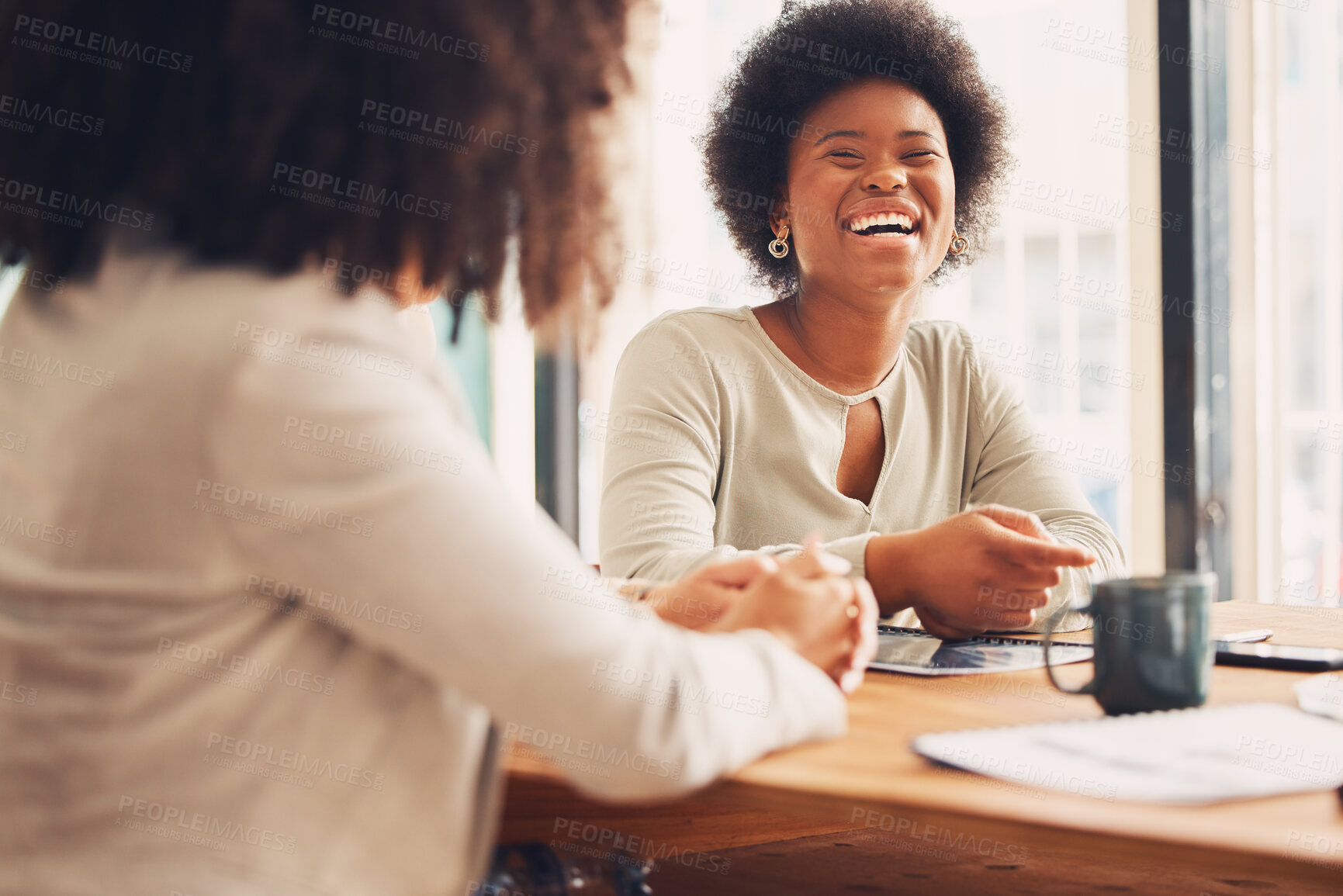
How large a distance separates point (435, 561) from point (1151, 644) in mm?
530

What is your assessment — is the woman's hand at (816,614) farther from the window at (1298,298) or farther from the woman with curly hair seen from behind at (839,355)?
the window at (1298,298)

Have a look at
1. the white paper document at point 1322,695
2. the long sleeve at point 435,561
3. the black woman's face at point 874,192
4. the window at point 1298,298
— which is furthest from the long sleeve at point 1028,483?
the window at point 1298,298

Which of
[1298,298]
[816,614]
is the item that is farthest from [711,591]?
[1298,298]

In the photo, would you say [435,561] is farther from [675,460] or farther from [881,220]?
[881,220]

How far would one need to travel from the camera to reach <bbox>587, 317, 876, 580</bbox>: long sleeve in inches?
54.1

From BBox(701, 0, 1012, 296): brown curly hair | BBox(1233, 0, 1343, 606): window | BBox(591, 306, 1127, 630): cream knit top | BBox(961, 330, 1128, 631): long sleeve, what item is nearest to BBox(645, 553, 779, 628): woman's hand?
BBox(591, 306, 1127, 630): cream knit top

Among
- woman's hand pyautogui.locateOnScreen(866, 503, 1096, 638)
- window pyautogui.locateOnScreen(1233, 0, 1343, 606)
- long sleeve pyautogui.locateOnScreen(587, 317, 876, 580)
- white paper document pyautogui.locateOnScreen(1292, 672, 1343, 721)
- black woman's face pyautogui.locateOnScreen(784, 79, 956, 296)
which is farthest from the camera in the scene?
window pyautogui.locateOnScreen(1233, 0, 1343, 606)

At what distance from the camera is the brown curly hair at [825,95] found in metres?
1.87

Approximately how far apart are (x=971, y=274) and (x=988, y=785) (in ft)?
8.92

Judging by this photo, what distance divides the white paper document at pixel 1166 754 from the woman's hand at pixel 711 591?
0.25 meters

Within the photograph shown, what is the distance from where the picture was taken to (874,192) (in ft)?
5.61

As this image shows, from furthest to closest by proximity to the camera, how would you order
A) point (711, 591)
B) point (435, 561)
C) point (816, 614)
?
point (711, 591) → point (816, 614) → point (435, 561)

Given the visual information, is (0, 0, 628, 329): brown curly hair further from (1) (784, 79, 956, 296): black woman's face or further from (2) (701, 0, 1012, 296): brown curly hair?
(2) (701, 0, 1012, 296): brown curly hair

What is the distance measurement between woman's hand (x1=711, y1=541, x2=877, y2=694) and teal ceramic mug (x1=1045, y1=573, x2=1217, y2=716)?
0.17 metres
